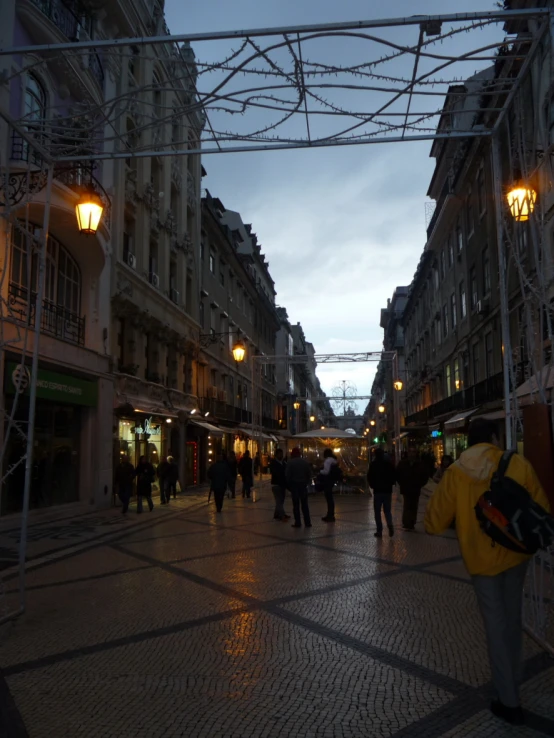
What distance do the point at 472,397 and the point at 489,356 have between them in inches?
87.1

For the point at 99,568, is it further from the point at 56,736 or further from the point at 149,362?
the point at 149,362

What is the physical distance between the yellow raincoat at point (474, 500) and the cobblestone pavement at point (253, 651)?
3.23 feet

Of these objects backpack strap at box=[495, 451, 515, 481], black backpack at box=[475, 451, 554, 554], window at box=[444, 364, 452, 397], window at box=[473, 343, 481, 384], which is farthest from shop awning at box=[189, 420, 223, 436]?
black backpack at box=[475, 451, 554, 554]

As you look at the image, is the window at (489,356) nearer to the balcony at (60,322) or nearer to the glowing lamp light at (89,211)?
the balcony at (60,322)

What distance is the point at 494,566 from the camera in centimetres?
381

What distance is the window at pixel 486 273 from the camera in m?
25.7

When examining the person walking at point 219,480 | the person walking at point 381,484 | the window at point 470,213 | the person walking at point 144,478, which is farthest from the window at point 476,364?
the person walking at point 381,484

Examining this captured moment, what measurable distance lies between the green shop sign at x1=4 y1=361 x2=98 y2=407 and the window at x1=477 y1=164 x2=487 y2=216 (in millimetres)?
17874

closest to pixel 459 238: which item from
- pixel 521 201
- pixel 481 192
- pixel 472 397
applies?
pixel 481 192

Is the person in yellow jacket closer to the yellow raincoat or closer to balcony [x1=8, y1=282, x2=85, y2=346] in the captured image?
the yellow raincoat

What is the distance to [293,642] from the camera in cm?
540

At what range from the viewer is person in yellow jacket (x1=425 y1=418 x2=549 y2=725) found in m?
3.79

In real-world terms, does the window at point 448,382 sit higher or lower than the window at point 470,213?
lower

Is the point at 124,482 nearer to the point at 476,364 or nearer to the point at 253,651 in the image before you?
A: the point at 253,651
